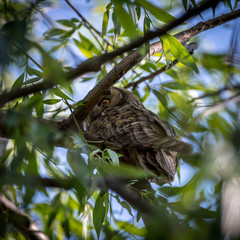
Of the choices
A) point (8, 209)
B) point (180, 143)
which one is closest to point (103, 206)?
point (8, 209)

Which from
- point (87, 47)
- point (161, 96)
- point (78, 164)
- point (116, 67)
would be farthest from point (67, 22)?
point (78, 164)

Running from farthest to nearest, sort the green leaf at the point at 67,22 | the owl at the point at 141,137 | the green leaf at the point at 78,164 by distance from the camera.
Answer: the green leaf at the point at 67,22
the owl at the point at 141,137
the green leaf at the point at 78,164

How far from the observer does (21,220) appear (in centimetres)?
87

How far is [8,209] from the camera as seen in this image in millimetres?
956

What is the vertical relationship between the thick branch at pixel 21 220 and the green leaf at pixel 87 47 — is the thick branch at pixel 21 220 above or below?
below

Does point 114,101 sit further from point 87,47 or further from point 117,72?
point 117,72

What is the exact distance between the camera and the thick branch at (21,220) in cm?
82

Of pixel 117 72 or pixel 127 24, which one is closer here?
pixel 127 24

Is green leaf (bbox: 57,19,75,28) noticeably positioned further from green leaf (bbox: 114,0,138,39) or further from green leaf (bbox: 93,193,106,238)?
green leaf (bbox: 93,193,106,238)

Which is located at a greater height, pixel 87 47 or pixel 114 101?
pixel 87 47

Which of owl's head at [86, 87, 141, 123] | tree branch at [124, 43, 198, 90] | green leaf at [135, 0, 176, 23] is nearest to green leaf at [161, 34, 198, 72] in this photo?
green leaf at [135, 0, 176, 23]

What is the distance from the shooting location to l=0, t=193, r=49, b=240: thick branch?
824 millimetres

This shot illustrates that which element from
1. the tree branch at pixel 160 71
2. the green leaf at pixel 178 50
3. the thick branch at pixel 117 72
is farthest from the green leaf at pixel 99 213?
the tree branch at pixel 160 71

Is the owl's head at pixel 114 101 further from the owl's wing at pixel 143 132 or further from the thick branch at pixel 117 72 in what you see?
the thick branch at pixel 117 72
